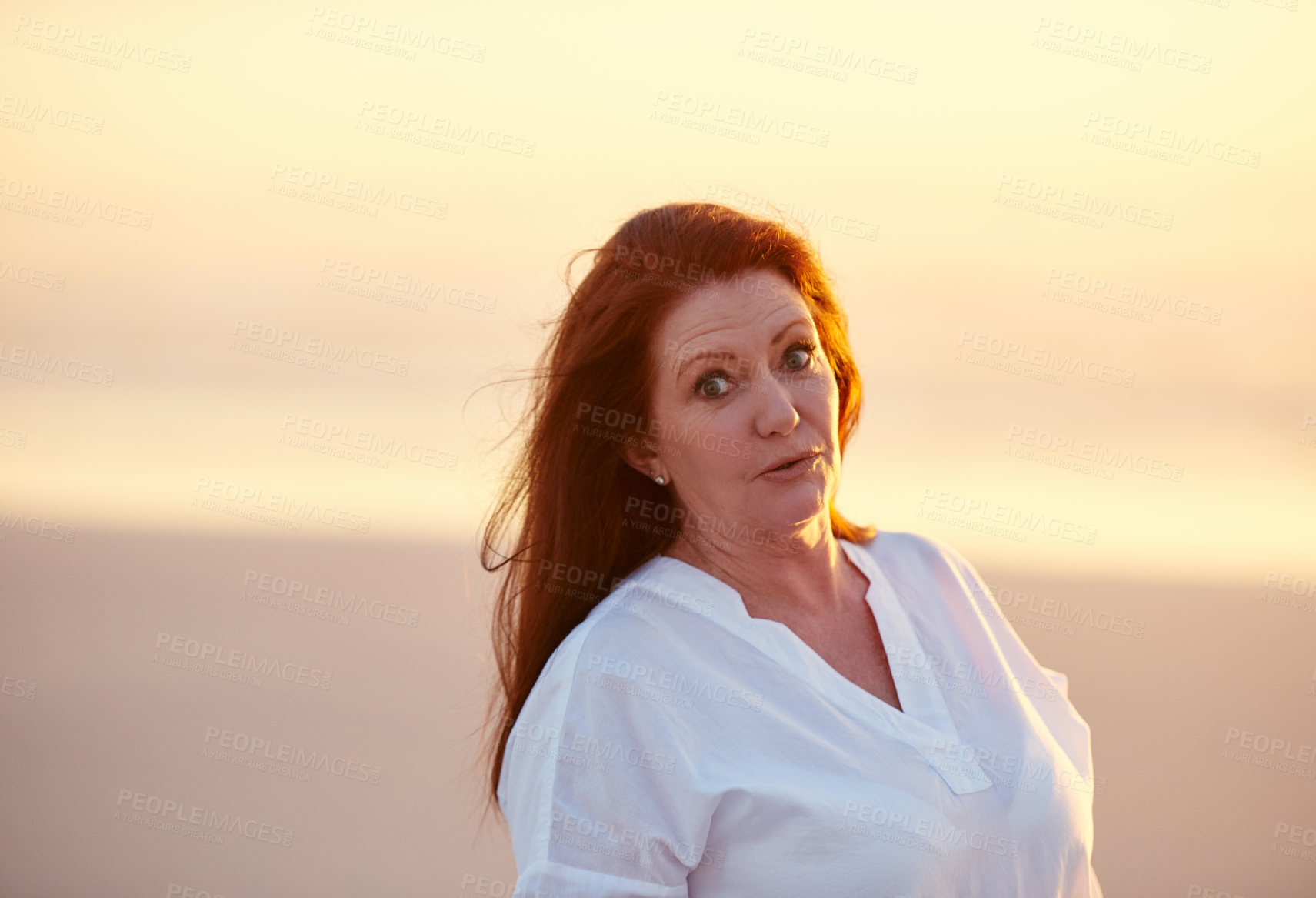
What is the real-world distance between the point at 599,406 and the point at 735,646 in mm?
417

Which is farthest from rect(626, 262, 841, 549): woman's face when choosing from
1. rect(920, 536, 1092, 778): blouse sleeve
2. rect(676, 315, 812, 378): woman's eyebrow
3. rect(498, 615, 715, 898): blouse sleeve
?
rect(920, 536, 1092, 778): blouse sleeve

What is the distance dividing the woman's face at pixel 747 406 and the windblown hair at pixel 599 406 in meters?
0.04

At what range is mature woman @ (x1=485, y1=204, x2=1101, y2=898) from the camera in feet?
4.26

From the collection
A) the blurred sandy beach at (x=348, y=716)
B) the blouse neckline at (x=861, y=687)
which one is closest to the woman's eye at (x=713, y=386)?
the blouse neckline at (x=861, y=687)

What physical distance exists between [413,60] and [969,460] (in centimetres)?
285

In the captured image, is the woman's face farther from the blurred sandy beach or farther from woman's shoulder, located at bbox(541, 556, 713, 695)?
the blurred sandy beach

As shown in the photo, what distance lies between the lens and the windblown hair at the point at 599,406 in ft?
5.07

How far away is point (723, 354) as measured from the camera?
4.95ft

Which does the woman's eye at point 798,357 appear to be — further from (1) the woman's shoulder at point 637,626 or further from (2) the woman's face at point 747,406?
(1) the woman's shoulder at point 637,626

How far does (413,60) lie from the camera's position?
4230mm

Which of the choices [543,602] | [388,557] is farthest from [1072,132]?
[543,602]

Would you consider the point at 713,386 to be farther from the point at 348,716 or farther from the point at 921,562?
the point at 348,716

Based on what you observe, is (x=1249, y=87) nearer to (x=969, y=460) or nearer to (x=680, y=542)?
(x=969, y=460)

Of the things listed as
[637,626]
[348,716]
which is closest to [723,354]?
[637,626]
